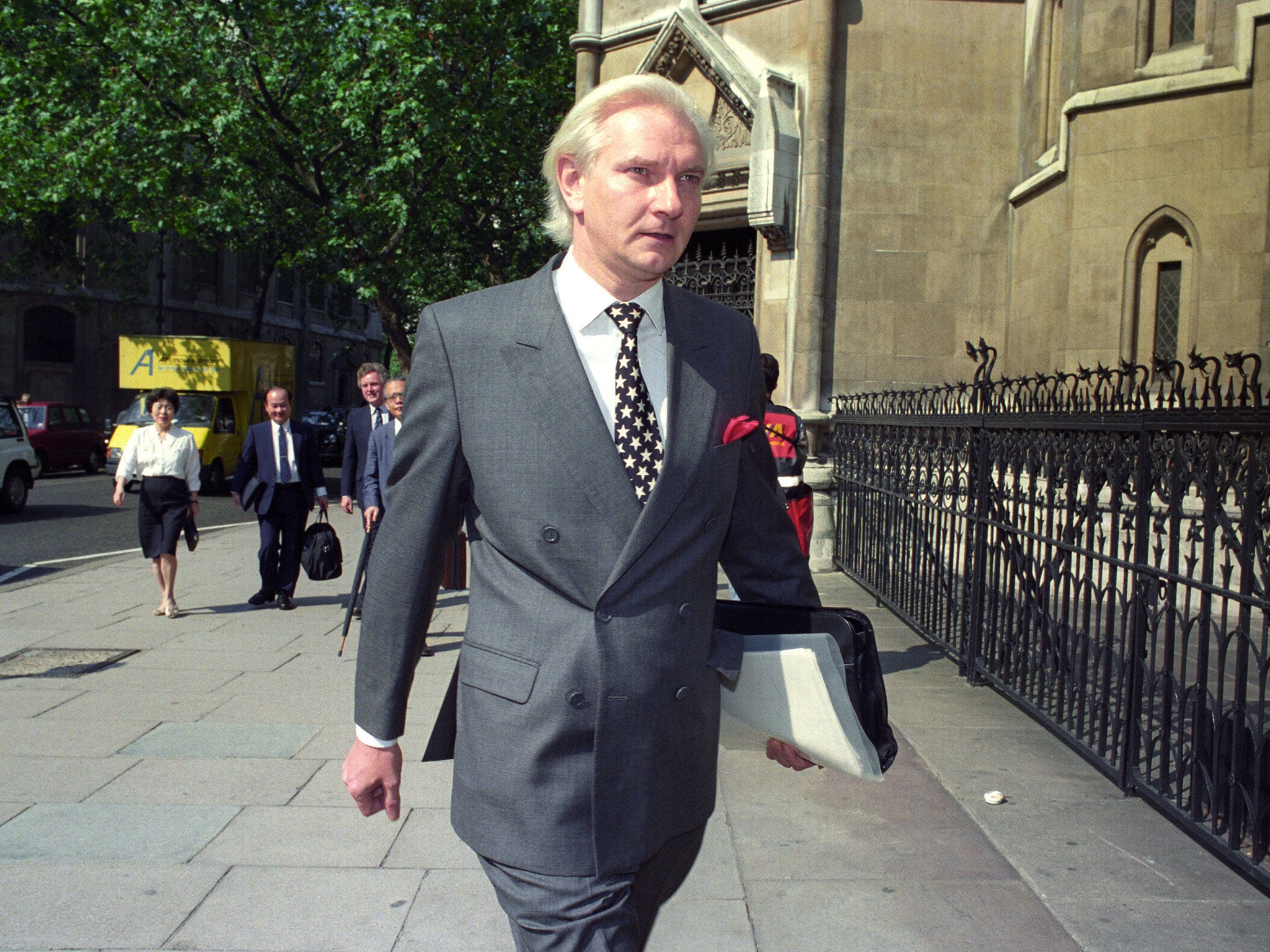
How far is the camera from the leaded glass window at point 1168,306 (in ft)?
30.5

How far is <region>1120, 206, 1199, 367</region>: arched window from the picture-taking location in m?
9.12

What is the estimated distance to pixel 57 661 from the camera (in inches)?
275

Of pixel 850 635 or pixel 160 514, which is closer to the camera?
pixel 850 635

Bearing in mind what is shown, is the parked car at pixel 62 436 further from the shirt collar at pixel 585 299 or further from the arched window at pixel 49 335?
the shirt collar at pixel 585 299

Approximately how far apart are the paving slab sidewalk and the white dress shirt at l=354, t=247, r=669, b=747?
0.65 metres

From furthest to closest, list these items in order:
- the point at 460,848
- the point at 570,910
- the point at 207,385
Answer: the point at 207,385, the point at 460,848, the point at 570,910

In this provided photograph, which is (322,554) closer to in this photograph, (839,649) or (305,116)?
(839,649)

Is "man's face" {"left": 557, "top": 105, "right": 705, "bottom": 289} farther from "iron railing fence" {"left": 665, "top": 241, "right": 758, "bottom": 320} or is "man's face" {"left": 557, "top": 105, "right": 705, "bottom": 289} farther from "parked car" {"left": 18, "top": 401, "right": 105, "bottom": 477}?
"parked car" {"left": 18, "top": 401, "right": 105, "bottom": 477}

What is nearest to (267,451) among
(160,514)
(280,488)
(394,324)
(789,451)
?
(280,488)

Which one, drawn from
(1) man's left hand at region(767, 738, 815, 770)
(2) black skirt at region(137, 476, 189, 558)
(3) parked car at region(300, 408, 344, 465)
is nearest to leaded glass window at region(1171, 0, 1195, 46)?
(2) black skirt at region(137, 476, 189, 558)

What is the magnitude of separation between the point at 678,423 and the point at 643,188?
0.39 metres

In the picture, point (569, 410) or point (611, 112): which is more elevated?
point (611, 112)

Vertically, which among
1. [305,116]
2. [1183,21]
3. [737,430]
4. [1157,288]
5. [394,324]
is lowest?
[737,430]

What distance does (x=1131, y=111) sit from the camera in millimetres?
9188
